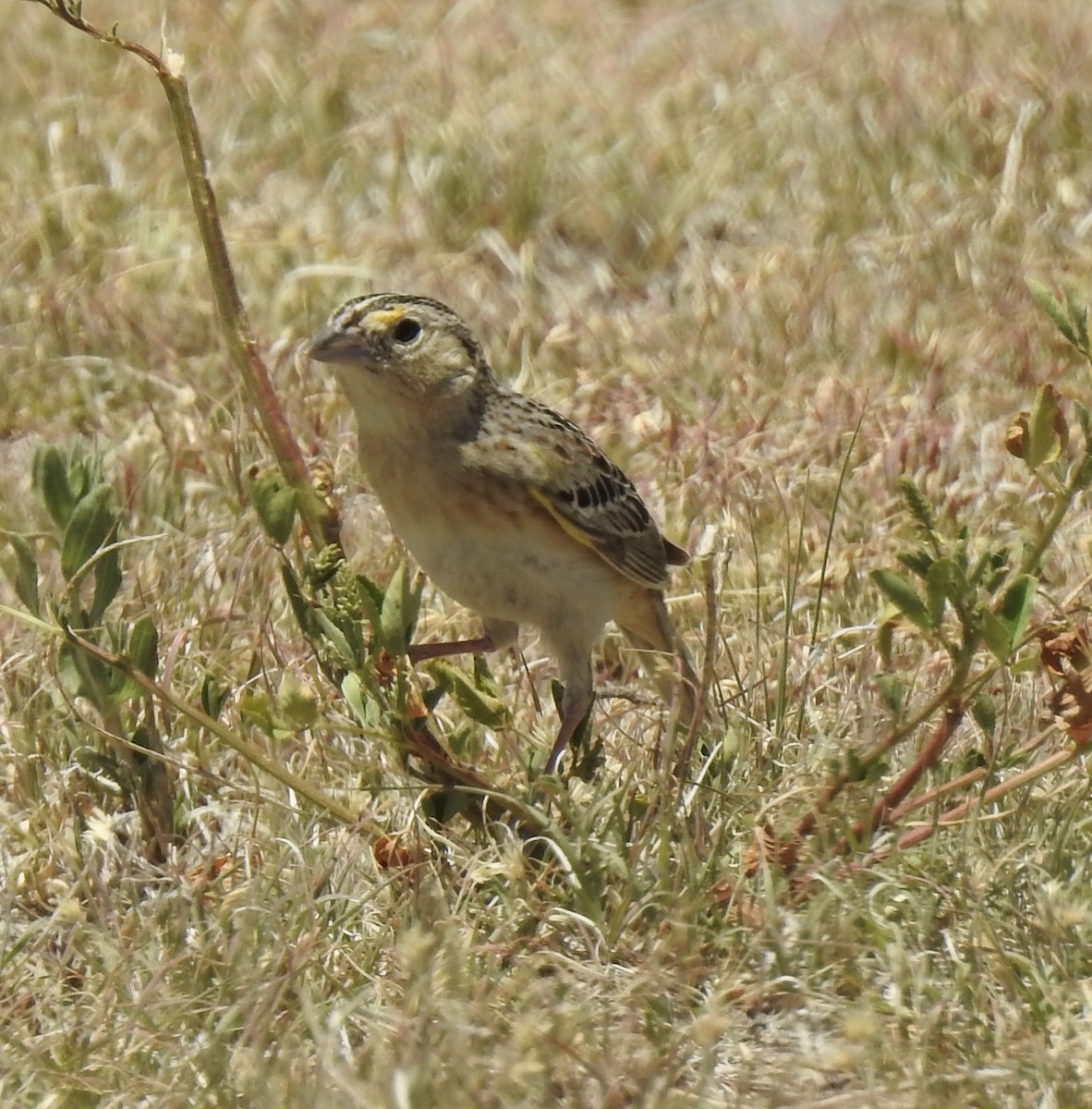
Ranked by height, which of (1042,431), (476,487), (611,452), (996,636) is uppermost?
(611,452)

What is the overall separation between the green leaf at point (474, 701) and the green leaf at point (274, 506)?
0.41 m

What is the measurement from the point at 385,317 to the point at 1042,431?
1.50m

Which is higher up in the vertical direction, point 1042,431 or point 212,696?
point 1042,431

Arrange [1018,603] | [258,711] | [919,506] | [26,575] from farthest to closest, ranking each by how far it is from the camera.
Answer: [26,575] < [258,711] < [1018,603] < [919,506]

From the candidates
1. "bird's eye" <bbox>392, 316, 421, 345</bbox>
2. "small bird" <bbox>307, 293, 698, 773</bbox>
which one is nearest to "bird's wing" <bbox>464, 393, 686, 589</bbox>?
"small bird" <bbox>307, 293, 698, 773</bbox>

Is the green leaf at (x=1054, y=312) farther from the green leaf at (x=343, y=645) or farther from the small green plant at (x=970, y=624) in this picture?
the green leaf at (x=343, y=645)

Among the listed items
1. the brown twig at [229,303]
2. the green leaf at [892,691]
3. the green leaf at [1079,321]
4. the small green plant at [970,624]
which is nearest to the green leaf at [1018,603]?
the small green plant at [970,624]

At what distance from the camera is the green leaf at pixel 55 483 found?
13.1 feet

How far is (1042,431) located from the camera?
3641 mm

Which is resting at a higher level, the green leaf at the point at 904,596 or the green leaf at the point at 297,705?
the green leaf at the point at 904,596

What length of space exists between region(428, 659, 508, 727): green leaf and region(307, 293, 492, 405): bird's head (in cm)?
81

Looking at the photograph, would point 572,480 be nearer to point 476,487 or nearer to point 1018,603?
point 476,487

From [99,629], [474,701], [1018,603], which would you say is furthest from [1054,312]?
[99,629]

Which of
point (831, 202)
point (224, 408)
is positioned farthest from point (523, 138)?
point (224, 408)
